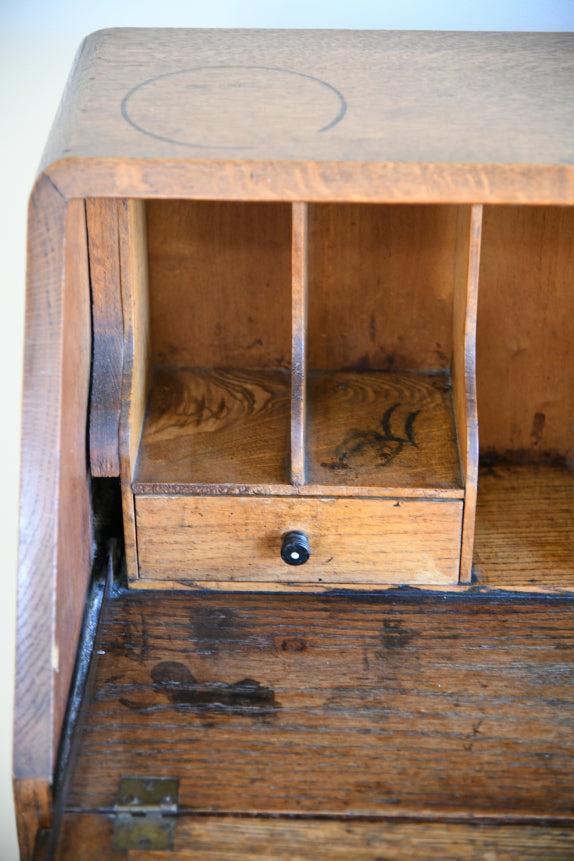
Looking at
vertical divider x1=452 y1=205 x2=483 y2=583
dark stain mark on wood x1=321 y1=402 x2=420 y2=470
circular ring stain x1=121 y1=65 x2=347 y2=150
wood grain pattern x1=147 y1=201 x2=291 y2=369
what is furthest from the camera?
wood grain pattern x1=147 y1=201 x2=291 y2=369

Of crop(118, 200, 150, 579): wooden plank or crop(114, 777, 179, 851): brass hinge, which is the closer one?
crop(114, 777, 179, 851): brass hinge

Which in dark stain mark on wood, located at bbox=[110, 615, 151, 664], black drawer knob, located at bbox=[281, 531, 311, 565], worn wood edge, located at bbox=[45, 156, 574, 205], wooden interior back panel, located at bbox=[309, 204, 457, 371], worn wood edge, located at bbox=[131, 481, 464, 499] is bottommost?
dark stain mark on wood, located at bbox=[110, 615, 151, 664]

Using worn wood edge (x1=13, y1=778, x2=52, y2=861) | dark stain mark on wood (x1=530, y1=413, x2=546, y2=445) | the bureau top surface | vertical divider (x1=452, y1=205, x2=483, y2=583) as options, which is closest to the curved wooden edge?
worn wood edge (x1=13, y1=778, x2=52, y2=861)

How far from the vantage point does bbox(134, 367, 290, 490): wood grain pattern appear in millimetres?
1336

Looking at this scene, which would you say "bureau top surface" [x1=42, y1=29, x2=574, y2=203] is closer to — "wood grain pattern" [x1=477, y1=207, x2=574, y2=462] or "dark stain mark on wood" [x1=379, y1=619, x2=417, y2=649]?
"wood grain pattern" [x1=477, y1=207, x2=574, y2=462]

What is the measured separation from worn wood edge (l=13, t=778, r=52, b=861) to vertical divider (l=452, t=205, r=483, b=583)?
651mm

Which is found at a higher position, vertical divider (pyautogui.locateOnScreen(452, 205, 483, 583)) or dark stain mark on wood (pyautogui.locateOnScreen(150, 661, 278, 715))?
vertical divider (pyautogui.locateOnScreen(452, 205, 483, 583))

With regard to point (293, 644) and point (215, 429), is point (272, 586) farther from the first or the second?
point (215, 429)

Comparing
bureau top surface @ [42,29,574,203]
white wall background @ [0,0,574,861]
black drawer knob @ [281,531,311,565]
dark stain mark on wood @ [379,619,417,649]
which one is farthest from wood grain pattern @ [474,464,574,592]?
white wall background @ [0,0,574,861]

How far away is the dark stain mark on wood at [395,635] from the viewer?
130cm

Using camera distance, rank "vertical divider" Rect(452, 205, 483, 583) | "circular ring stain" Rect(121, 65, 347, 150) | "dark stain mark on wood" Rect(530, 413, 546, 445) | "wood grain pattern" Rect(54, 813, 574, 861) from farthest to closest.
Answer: "dark stain mark on wood" Rect(530, 413, 546, 445) < "vertical divider" Rect(452, 205, 483, 583) < "circular ring stain" Rect(121, 65, 347, 150) < "wood grain pattern" Rect(54, 813, 574, 861)

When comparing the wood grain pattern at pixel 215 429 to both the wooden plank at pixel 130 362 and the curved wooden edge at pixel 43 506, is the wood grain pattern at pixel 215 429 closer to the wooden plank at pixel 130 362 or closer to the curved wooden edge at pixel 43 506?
the wooden plank at pixel 130 362

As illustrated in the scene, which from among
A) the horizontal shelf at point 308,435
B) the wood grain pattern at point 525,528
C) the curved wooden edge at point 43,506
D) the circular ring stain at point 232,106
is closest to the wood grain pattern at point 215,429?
the horizontal shelf at point 308,435

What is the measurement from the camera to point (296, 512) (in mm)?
1330
